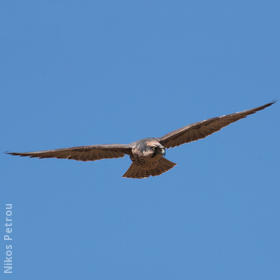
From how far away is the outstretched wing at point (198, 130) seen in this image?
58.9 feet

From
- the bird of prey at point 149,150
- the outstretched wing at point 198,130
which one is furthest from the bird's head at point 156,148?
the outstretched wing at point 198,130

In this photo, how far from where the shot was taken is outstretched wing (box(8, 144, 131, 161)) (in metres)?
18.1

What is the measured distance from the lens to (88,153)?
18.7 metres

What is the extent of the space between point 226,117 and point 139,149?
2.75 m

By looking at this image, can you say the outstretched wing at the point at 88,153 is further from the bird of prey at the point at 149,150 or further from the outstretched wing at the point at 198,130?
the outstretched wing at the point at 198,130

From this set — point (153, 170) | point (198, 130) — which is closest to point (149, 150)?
point (153, 170)

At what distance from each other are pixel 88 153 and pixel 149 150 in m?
2.32

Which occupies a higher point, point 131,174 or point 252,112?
point 252,112

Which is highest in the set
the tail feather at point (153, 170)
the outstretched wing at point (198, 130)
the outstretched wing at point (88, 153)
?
the outstretched wing at point (198, 130)

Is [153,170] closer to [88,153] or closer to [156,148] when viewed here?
[156,148]

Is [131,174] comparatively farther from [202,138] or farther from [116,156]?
[202,138]

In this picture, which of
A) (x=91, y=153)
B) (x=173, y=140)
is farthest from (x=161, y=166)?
(x=91, y=153)

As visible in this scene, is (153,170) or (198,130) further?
(198,130)

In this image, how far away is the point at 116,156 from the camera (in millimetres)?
18625
